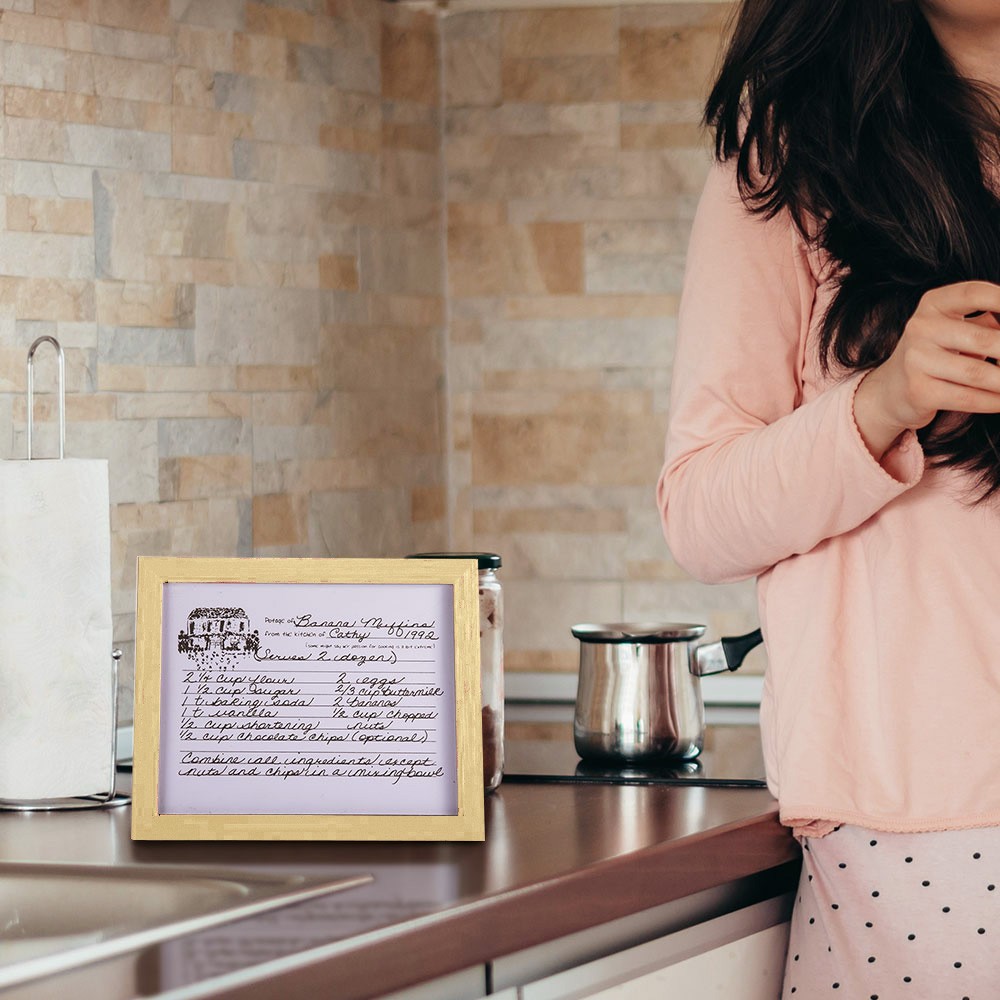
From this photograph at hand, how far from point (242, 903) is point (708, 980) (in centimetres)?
37

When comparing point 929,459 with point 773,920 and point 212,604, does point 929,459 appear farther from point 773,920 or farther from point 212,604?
point 212,604

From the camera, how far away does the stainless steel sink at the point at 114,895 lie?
0.94 m

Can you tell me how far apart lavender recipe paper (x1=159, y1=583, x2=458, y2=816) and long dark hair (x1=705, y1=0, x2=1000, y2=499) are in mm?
355

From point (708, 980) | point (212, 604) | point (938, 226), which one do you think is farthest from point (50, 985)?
point (938, 226)

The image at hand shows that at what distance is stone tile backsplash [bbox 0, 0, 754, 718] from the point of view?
1.67 metres

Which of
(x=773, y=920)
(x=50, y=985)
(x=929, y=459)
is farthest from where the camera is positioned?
(x=773, y=920)

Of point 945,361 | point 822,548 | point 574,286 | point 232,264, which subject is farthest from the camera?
point 574,286

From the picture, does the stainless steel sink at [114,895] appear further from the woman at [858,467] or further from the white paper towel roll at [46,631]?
the woman at [858,467]

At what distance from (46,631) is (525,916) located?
515 mm

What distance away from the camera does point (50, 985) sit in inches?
31.0

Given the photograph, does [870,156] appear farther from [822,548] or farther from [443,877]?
[443,877]

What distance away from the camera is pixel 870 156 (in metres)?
1.08

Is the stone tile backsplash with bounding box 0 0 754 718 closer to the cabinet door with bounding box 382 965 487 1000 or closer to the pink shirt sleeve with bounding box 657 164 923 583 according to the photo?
the pink shirt sleeve with bounding box 657 164 923 583

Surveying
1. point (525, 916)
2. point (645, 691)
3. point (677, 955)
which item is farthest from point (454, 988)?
point (645, 691)
